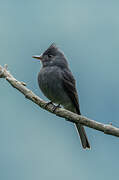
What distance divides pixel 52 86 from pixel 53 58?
2.30 ft

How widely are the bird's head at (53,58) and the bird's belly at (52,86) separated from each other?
282mm

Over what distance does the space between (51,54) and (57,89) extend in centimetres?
84

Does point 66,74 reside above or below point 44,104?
above

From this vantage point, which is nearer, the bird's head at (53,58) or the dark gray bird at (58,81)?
the dark gray bird at (58,81)

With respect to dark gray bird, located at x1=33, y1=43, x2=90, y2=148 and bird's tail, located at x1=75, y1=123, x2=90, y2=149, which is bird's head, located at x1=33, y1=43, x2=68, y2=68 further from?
bird's tail, located at x1=75, y1=123, x2=90, y2=149

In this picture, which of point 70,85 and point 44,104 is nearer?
point 44,104

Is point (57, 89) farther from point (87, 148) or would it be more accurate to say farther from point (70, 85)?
point (87, 148)

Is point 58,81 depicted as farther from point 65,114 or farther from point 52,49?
point 65,114

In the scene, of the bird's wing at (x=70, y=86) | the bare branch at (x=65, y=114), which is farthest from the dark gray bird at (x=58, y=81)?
the bare branch at (x=65, y=114)

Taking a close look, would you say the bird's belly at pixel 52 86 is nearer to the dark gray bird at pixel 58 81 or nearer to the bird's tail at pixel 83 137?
the dark gray bird at pixel 58 81

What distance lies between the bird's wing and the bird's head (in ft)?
0.66

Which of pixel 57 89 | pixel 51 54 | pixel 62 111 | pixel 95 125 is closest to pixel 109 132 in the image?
pixel 95 125

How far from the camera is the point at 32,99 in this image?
5762 millimetres

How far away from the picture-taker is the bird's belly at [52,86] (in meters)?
7.10
